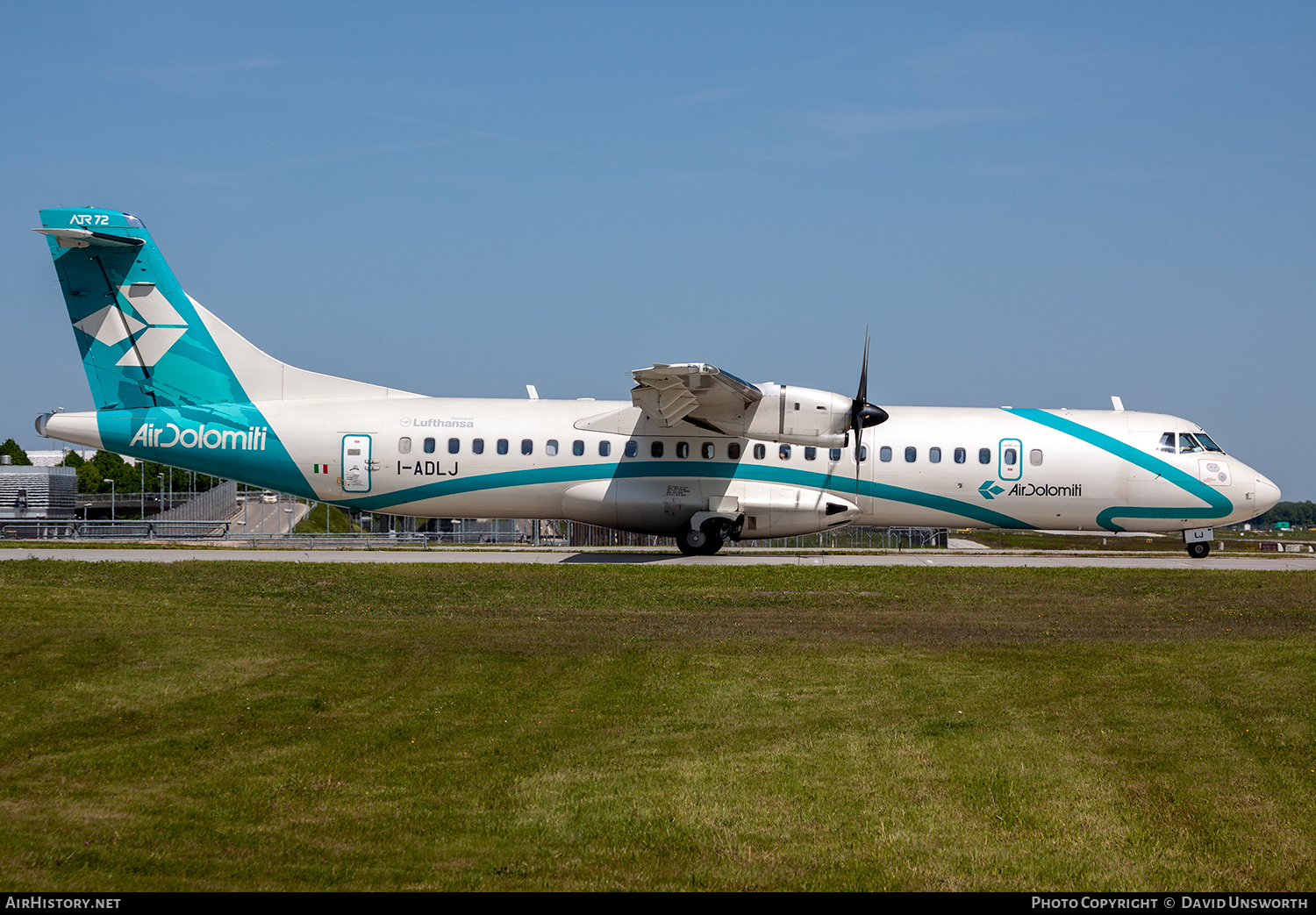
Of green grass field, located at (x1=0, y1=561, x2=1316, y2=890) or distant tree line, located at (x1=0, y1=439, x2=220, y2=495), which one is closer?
green grass field, located at (x1=0, y1=561, x2=1316, y2=890)

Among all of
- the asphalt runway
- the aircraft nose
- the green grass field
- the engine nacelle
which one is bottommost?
the green grass field

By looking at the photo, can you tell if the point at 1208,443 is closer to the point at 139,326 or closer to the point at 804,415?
the point at 804,415

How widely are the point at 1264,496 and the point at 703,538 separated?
1380 cm

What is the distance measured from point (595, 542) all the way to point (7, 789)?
40.0 meters

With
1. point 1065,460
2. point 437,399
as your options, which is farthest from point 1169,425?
point 437,399

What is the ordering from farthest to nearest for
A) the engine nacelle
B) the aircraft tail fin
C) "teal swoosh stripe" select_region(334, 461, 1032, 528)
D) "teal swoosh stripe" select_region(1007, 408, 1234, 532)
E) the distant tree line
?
the distant tree line < "teal swoosh stripe" select_region(1007, 408, 1234, 532) < "teal swoosh stripe" select_region(334, 461, 1032, 528) < the aircraft tail fin < the engine nacelle

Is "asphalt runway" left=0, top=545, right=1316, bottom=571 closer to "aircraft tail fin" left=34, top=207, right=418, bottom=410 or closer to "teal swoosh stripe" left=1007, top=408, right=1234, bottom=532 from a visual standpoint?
"teal swoosh stripe" left=1007, top=408, right=1234, bottom=532

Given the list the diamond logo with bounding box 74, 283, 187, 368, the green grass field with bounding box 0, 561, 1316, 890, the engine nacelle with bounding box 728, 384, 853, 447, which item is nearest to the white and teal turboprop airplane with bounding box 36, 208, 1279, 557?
the diamond logo with bounding box 74, 283, 187, 368

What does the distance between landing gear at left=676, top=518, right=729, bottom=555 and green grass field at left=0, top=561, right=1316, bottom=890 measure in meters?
9.13

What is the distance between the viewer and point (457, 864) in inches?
256

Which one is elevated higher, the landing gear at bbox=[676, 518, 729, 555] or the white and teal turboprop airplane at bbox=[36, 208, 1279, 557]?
the white and teal turboprop airplane at bbox=[36, 208, 1279, 557]

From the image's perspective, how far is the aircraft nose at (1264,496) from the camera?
26.5 meters

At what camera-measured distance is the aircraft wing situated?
23438mm

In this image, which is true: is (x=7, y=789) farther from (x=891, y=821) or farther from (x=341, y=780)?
(x=891, y=821)
